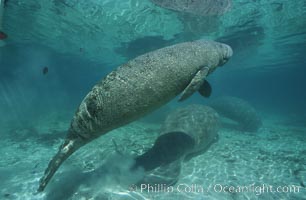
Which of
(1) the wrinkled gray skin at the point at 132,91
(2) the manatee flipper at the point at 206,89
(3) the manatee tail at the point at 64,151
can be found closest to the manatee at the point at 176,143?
(3) the manatee tail at the point at 64,151

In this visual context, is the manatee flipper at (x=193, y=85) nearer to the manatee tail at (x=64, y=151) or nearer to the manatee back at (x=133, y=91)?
the manatee back at (x=133, y=91)

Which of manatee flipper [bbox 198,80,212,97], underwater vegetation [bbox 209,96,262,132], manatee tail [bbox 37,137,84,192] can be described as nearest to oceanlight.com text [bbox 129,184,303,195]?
manatee tail [bbox 37,137,84,192]

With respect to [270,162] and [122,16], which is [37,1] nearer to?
[122,16]

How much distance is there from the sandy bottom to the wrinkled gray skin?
2358 millimetres

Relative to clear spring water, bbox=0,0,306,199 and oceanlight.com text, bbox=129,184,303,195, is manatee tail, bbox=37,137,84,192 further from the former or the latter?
oceanlight.com text, bbox=129,184,303,195

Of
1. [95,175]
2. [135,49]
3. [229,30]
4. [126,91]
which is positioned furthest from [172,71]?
[135,49]

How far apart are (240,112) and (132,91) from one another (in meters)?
14.7

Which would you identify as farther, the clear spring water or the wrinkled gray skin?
the clear spring water

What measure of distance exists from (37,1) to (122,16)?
634 cm

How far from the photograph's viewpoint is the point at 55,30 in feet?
81.9

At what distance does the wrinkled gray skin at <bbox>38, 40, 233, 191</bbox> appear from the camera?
451 centimetres

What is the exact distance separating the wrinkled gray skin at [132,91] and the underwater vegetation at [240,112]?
13389 millimetres

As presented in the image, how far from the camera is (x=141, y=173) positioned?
291 inches

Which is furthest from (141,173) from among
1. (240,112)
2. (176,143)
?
(240,112)
